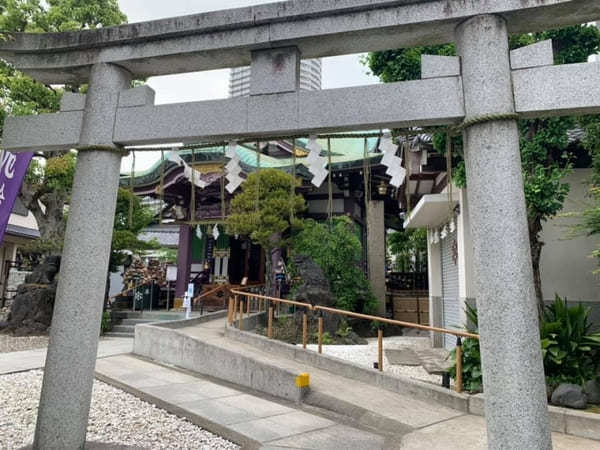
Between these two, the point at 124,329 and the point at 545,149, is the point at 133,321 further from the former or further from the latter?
the point at 545,149

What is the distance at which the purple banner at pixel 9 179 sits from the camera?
6.39 m

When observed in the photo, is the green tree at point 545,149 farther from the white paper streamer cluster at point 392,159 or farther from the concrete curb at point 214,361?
the concrete curb at point 214,361

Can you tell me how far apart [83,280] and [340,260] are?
1003 centimetres

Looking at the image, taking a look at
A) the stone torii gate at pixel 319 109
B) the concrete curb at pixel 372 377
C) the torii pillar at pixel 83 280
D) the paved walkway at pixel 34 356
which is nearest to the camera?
the stone torii gate at pixel 319 109

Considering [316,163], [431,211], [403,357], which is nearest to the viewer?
[316,163]

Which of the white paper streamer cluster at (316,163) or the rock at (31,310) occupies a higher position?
the white paper streamer cluster at (316,163)

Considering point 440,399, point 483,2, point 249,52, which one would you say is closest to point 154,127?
point 249,52

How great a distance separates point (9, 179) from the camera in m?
6.54

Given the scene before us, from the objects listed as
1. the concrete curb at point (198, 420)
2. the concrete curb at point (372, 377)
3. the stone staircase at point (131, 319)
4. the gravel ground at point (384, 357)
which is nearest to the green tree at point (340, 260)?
the gravel ground at point (384, 357)

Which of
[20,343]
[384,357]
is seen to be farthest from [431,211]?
[20,343]

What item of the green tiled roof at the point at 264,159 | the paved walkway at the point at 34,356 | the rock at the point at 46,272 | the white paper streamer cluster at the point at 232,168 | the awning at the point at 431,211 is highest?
the green tiled roof at the point at 264,159

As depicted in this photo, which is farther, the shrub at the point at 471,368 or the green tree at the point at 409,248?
the green tree at the point at 409,248

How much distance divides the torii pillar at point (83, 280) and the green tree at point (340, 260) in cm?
930

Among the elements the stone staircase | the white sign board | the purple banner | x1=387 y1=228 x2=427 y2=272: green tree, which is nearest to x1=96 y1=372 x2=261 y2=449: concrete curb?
the purple banner
